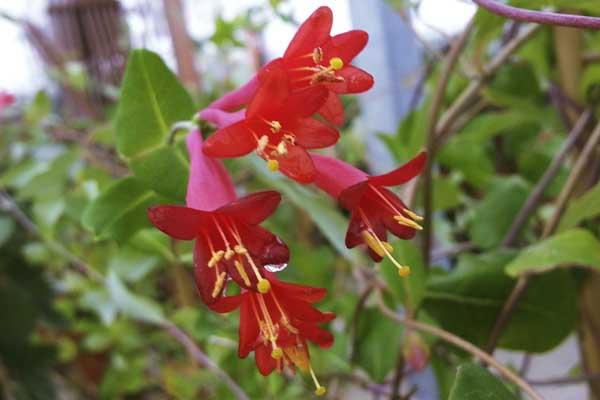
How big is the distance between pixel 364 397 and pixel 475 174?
357 mm

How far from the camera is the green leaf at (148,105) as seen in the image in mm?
283

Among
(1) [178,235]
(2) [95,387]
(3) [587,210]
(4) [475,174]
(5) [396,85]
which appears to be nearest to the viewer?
(1) [178,235]

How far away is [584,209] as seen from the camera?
0.31m

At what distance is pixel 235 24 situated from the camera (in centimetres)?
70

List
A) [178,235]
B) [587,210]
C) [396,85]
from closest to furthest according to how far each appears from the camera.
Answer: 1. [178,235]
2. [587,210]
3. [396,85]

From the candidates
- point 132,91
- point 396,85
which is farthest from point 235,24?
point 132,91

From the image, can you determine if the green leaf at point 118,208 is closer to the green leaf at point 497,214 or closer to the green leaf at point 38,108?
the green leaf at point 497,214

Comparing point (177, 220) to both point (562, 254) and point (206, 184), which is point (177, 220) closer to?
point (206, 184)

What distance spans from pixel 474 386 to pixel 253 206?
9cm

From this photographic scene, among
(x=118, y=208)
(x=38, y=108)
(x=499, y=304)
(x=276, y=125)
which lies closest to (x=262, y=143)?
(x=276, y=125)

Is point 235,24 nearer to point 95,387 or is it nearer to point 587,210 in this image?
point 587,210

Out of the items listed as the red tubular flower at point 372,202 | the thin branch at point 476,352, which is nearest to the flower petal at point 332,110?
the red tubular flower at point 372,202

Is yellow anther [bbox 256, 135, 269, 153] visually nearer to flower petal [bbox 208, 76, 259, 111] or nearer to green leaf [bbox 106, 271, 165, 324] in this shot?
flower petal [bbox 208, 76, 259, 111]


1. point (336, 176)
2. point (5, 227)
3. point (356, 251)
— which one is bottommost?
point (5, 227)
